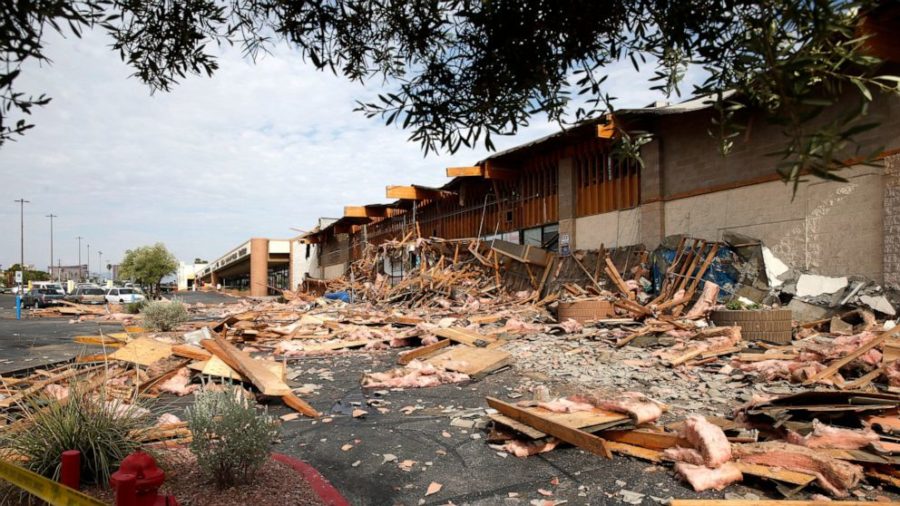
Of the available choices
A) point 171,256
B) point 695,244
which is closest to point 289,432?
point 695,244

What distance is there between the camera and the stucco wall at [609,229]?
Result: 16969 mm

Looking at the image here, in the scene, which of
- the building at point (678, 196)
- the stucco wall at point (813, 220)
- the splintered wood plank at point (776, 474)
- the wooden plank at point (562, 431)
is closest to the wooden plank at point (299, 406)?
the wooden plank at point (562, 431)

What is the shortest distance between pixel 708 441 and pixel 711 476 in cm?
31

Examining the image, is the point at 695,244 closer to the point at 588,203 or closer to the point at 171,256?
the point at 588,203

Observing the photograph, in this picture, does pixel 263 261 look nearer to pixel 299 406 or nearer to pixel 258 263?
pixel 258 263

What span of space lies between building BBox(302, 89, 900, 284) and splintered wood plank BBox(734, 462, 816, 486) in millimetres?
3083

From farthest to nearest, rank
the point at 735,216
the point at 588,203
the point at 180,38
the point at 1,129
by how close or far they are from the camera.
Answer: the point at 588,203 < the point at 735,216 < the point at 180,38 < the point at 1,129

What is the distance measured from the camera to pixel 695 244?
46.5 ft

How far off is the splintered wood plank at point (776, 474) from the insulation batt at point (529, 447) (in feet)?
5.20

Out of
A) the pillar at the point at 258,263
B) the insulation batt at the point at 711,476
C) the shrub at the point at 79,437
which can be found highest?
the pillar at the point at 258,263

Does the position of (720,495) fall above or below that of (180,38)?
below

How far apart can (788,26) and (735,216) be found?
13.7 meters

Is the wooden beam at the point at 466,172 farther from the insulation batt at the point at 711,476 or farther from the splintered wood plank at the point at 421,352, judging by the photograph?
the insulation batt at the point at 711,476

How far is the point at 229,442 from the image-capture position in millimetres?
3926
